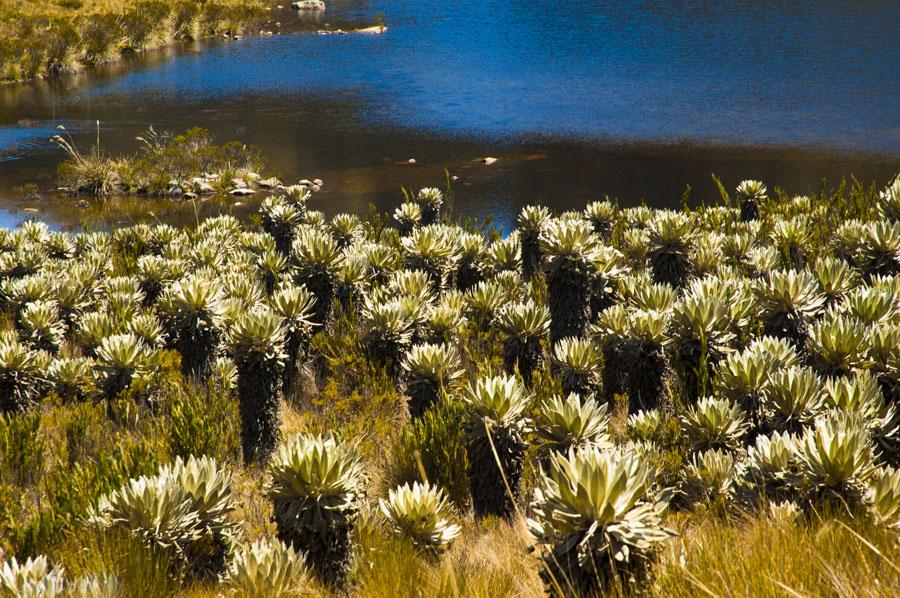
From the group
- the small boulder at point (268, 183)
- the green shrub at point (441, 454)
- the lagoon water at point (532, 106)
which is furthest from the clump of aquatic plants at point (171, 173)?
the green shrub at point (441, 454)

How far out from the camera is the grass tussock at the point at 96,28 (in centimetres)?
2988

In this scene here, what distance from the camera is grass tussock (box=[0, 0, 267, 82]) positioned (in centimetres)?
2988

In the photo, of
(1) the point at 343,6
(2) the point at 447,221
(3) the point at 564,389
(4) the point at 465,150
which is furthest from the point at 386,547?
(1) the point at 343,6

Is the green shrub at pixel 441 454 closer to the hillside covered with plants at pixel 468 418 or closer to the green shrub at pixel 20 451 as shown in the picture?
the hillside covered with plants at pixel 468 418

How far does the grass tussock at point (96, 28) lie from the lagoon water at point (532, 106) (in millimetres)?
1516

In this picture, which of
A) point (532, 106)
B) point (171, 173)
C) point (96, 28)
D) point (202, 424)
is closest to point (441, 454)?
point (202, 424)

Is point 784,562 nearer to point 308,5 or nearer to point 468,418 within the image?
point 468,418

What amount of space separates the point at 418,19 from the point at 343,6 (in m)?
10.1

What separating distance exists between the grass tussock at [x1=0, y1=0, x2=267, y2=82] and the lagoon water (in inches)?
59.7

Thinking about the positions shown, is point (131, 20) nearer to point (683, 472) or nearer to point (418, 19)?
point (418, 19)

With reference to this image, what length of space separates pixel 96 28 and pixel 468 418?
34508mm

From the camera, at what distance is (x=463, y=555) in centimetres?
377

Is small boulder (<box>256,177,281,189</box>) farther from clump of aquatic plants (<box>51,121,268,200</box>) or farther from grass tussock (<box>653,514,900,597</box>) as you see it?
grass tussock (<box>653,514,900,597</box>)

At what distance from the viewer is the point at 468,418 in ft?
14.4
